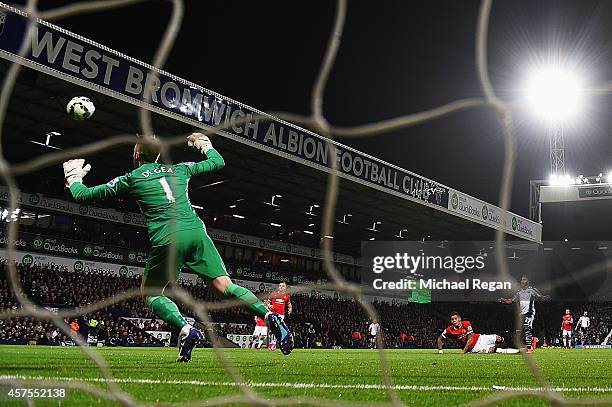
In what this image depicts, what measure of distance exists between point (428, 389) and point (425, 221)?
25.8 meters

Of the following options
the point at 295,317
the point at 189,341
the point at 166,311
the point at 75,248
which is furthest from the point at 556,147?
the point at 166,311

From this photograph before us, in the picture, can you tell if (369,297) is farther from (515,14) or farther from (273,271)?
(515,14)

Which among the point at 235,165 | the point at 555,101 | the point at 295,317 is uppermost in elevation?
the point at 555,101

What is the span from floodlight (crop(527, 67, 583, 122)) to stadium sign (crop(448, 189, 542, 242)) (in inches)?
176

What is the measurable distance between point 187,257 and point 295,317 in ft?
85.0

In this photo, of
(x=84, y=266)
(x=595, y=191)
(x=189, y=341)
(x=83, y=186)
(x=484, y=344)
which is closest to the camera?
(x=83, y=186)

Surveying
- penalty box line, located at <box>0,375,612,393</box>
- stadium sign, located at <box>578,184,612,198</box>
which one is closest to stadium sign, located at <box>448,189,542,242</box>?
stadium sign, located at <box>578,184,612,198</box>

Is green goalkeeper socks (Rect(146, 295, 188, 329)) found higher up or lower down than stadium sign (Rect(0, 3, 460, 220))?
lower down

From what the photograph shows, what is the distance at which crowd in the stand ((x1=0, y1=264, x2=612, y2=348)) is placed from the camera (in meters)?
20.7

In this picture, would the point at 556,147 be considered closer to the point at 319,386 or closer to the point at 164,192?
the point at 319,386

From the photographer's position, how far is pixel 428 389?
407 centimetres

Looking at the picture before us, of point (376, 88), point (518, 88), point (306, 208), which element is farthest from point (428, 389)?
point (306, 208)

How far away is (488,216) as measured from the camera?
2947 centimetres

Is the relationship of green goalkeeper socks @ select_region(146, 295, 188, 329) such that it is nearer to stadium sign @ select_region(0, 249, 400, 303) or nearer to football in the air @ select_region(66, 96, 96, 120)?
football in the air @ select_region(66, 96, 96, 120)
